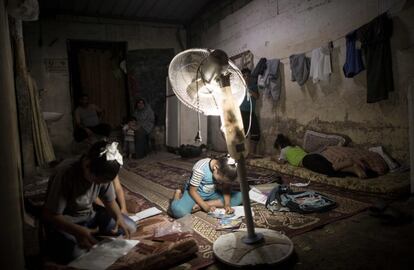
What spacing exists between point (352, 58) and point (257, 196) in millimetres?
2555

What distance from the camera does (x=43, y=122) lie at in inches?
217

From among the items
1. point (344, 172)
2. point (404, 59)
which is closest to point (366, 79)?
point (404, 59)

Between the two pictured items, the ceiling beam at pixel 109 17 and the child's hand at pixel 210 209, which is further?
the ceiling beam at pixel 109 17

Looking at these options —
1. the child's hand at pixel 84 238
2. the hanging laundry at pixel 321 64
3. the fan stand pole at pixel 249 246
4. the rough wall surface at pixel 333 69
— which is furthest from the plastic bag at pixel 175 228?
the hanging laundry at pixel 321 64

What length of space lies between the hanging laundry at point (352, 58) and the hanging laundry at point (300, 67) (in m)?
0.86

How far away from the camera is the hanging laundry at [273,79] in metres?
5.76

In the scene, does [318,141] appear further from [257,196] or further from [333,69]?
[257,196]

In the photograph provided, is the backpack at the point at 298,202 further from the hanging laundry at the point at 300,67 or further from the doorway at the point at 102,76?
the doorway at the point at 102,76

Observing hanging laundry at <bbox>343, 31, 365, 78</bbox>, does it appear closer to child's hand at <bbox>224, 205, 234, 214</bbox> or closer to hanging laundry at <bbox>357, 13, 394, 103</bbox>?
hanging laundry at <bbox>357, 13, 394, 103</bbox>

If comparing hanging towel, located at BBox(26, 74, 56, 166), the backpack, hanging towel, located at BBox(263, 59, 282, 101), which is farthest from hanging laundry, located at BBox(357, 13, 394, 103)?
hanging towel, located at BBox(26, 74, 56, 166)

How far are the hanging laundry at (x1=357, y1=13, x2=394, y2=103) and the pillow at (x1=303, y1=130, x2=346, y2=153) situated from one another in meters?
0.83

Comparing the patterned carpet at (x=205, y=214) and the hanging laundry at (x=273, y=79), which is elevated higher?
the hanging laundry at (x=273, y=79)

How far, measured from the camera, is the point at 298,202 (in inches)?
122

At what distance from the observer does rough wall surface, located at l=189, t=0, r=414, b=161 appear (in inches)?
157
